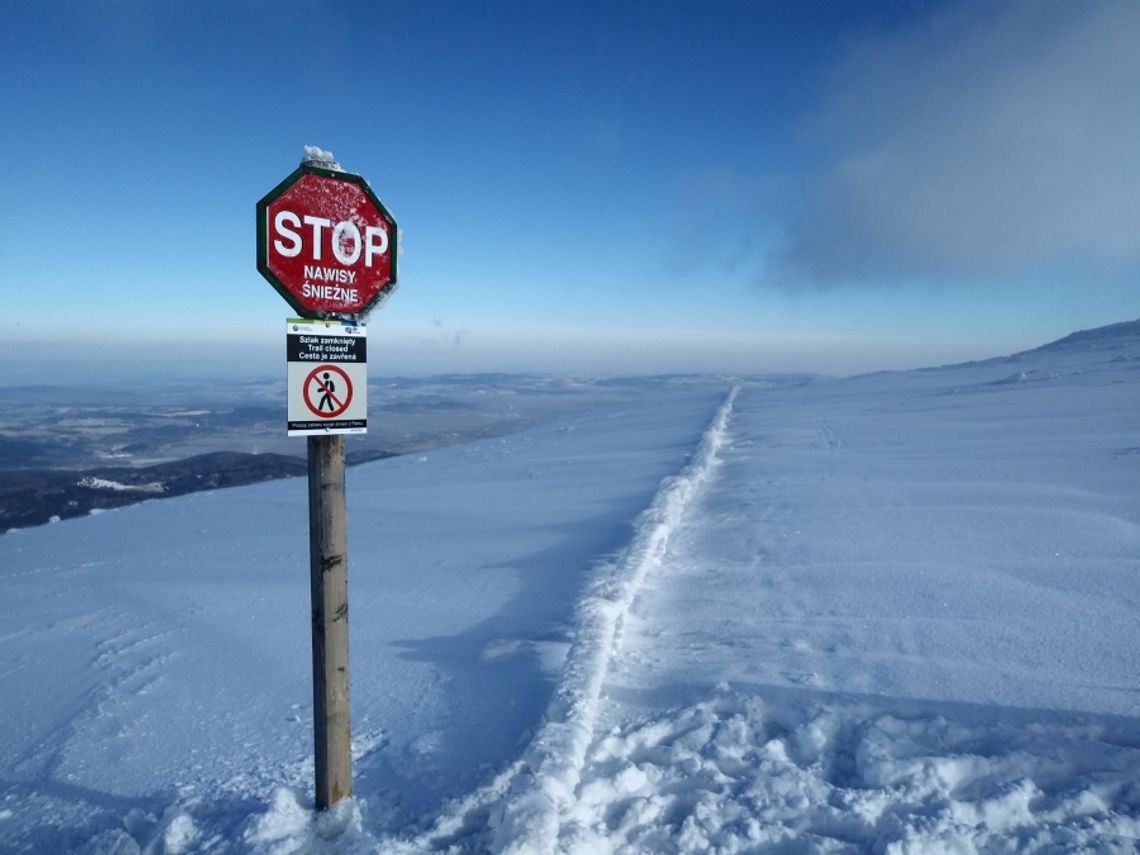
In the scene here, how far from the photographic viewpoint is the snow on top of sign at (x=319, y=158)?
7.26 ft

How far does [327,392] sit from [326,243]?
21.0 inches

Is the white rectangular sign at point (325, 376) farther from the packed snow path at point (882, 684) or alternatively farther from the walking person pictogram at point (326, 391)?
the packed snow path at point (882, 684)

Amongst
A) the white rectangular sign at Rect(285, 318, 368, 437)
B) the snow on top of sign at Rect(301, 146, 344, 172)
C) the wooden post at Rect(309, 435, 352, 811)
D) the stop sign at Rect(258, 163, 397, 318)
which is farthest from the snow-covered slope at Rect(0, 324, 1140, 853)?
the snow on top of sign at Rect(301, 146, 344, 172)

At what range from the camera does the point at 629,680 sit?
3.58m

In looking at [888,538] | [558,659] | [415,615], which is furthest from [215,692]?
[888,538]

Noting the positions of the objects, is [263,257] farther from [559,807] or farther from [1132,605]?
[1132,605]

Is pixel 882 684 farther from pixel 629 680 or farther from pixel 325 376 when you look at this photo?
pixel 325 376

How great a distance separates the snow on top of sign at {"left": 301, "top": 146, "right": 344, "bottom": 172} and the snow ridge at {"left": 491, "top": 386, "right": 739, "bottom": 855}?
8.18 ft

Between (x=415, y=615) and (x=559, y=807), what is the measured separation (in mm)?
2647

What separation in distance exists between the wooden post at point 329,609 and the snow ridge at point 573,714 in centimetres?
71

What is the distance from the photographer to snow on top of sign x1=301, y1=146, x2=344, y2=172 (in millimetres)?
2213

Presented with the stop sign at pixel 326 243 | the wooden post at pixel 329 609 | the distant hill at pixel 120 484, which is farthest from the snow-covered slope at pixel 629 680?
the distant hill at pixel 120 484

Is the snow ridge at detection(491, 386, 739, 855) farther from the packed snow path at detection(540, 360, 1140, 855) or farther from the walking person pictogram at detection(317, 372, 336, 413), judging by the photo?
the walking person pictogram at detection(317, 372, 336, 413)

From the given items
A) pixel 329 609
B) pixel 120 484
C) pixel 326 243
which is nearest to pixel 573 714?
pixel 329 609
